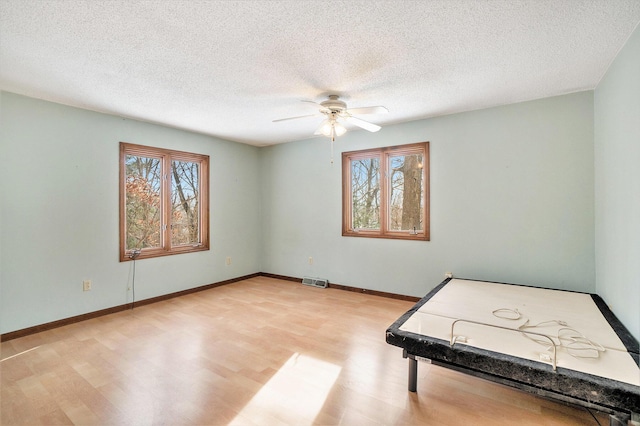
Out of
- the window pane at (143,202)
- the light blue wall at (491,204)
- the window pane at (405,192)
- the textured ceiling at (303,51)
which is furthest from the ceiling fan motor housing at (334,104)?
the window pane at (143,202)

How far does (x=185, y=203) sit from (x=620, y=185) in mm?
4979

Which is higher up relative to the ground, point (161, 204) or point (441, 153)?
point (441, 153)

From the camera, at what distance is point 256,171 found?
5.67 metres

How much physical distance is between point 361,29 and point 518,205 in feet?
8.80

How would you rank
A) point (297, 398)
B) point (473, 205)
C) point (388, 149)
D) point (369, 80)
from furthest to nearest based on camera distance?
1. point (388, 149)
2. point (473, 205)
3. point (369, 80)
4. point (297, 398)

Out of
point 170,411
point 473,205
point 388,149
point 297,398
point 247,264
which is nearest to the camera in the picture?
point 170,411

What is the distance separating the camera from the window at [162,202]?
3895 millimetres

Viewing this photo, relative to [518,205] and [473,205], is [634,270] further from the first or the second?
[473,205]

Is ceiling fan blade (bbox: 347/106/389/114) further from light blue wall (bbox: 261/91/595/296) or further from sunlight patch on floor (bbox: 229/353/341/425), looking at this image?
sunlight patch on floor (bbox: 229/353/341/425)

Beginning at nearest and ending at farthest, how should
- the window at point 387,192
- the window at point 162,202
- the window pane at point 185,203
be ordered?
1. the window at point 162,202
2. the window at point 387,192
3. the window pane at point 185,203

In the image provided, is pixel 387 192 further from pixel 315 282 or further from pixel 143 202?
pixel 143 202

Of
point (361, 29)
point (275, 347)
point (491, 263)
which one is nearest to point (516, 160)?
point (491, 263)

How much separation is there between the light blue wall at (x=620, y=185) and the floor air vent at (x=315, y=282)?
3.30 metres

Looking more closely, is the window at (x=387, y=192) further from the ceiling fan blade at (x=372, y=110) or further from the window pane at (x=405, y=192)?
the ceiling fan blade at (x=372, y=110)
